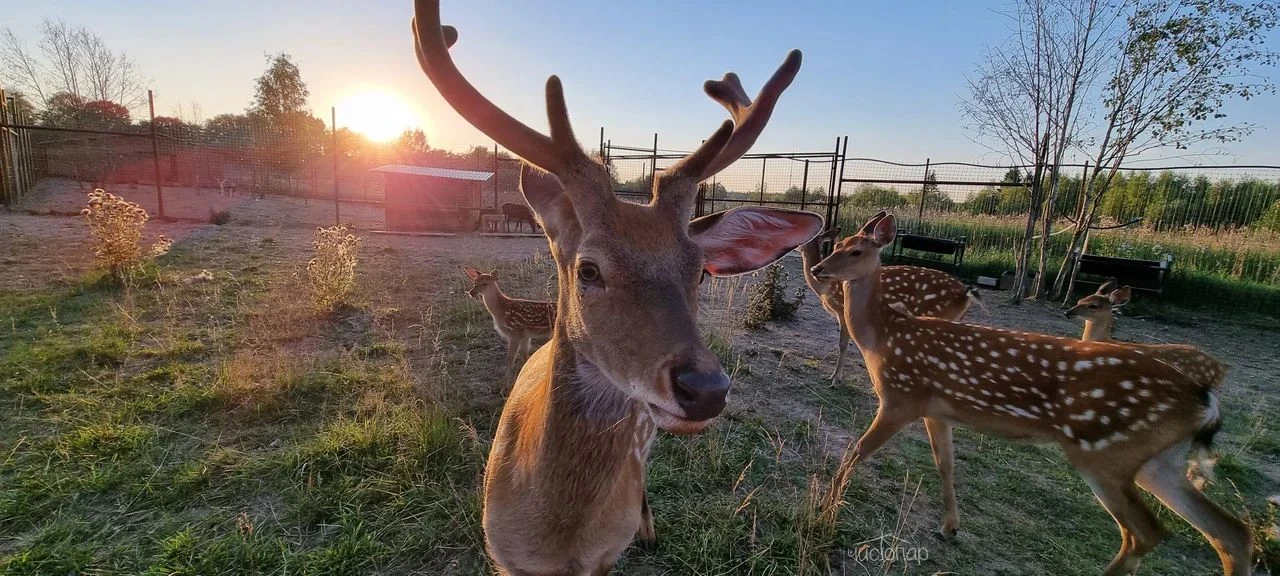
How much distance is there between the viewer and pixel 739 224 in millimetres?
2197

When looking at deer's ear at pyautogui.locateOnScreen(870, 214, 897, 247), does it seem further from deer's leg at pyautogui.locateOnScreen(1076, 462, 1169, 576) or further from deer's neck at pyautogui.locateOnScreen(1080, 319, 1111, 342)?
deer's neck at pyautogui.locateOnScreen(1080, 319, 1111, 342)

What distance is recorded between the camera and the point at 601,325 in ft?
5.51

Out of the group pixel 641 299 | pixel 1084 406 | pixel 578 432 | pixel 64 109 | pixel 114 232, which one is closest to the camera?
pixel 641 299

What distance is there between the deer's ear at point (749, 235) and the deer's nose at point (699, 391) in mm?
854

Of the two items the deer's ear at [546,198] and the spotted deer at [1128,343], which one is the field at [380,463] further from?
the deer's ear at [546,198]

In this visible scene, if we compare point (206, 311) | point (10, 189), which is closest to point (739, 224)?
point (206, 311)

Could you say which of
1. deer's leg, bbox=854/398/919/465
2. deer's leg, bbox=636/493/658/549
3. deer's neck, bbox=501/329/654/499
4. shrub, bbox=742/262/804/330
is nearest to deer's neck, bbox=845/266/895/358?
deer's leg, bbox=854/398/919/465

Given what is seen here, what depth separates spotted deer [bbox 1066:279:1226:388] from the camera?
167 inches

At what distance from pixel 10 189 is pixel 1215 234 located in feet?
104

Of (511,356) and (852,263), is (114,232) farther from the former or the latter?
(852,263)

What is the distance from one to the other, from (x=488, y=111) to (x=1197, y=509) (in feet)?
13.6

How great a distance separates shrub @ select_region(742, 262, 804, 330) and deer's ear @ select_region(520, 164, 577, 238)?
6123mm

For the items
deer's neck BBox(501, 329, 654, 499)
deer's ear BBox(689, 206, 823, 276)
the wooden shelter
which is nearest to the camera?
deer's neck BBox(501, 329, 654, 499)

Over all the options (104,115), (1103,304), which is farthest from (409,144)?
(1103,304)
